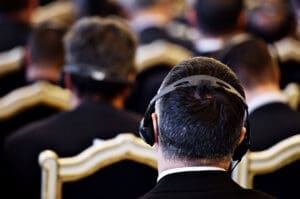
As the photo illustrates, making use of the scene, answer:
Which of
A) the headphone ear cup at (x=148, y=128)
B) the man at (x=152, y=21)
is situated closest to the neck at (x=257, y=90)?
the headphone ear cup at (x=148, y=128)

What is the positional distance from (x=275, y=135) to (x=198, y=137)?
1.11 meters

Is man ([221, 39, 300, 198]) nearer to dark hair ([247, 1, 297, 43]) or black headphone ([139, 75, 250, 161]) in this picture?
black headphone ([139, 75, 250, 161])

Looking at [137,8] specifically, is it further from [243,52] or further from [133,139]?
[133,139]

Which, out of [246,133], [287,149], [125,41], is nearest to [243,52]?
[125,41]

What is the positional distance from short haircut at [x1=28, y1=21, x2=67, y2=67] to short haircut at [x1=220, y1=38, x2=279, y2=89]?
1095mm

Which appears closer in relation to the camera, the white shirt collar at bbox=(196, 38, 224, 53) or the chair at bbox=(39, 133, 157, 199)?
the chair at bbox=(39, 133, 157, 199)

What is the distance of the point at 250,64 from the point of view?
11.2 feet

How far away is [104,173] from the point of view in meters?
2.83

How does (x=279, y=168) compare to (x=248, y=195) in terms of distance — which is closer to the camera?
(x=248, y=195)

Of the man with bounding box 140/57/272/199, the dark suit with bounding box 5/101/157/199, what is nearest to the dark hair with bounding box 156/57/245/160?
the man with bounding box 140/57/272/199

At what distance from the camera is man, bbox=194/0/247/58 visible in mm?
4668

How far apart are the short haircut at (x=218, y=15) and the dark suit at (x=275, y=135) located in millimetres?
1446

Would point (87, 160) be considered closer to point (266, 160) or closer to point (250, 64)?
point (266, 160)

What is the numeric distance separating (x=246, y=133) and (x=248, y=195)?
22 centimetres
